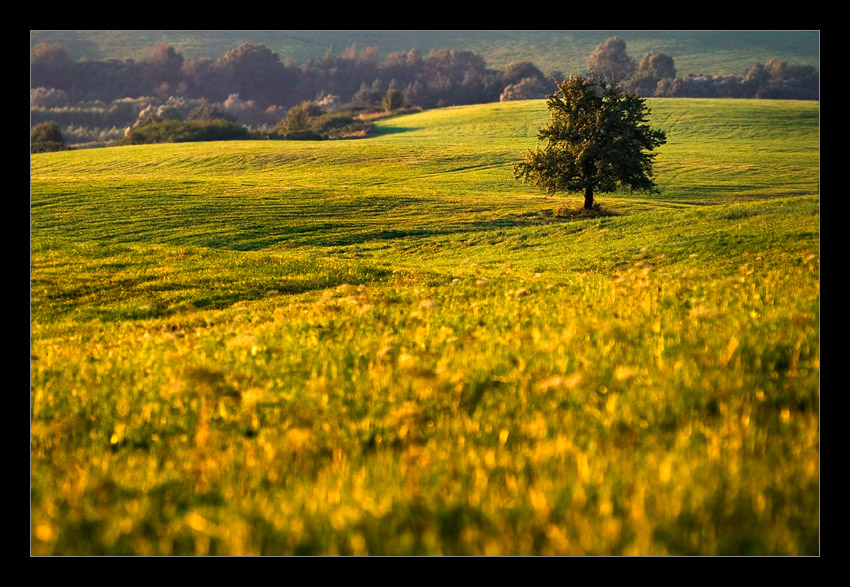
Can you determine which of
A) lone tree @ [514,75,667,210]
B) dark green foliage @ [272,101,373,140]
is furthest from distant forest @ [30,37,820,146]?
lone tree @ [514,75,667,210]

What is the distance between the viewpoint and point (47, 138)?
104 meters

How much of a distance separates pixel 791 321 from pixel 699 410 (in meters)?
2.77

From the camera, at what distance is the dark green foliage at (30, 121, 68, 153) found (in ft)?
330

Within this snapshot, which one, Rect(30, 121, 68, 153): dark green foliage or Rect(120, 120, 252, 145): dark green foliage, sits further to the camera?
Rect(120, 120, 252, 145): dark green foliage

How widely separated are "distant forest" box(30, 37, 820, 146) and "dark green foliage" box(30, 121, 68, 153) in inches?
652

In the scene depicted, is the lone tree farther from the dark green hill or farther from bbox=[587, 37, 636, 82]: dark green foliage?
bbox=[587, 37, 636, 82]: dark green foliage

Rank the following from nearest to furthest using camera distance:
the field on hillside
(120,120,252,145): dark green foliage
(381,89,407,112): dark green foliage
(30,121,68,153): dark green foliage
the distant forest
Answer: the field on hillside → (30,121,68,153): dark green foliage → (120,120,252,145): dark green foliage → the distant forest → (381,89,407,112): dark green foliage

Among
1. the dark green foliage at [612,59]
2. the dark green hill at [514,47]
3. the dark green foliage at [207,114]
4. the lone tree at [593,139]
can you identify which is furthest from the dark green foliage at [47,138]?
the dark green foliage at [612,59]

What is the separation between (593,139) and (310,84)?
119912 millimetres

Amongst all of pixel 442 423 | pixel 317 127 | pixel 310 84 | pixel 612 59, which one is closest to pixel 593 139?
pixel 442 423

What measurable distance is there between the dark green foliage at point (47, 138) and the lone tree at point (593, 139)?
80377mm

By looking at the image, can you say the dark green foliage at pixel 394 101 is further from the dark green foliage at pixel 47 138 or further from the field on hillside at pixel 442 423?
the field on hillside at pixel 442 423

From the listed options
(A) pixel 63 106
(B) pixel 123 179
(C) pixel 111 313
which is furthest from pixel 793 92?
(C) pixel 111 313

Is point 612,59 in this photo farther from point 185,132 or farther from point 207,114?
point 185,132
